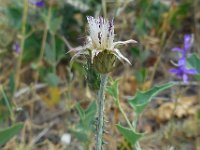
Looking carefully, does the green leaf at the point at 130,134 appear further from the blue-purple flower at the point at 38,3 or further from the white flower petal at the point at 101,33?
the blue-purple flower at the point at 38,3

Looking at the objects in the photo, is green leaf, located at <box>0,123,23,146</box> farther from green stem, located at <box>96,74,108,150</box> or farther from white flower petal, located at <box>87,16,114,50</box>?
white flower petal, located at <box>87,16,114,50</box>

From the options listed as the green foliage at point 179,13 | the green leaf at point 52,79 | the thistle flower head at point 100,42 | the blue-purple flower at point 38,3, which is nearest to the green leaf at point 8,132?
the thistle flower head at point 100,42

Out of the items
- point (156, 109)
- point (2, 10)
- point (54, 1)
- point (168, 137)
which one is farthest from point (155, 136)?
point (2, 10)

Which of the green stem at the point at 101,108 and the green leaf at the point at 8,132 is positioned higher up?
the green stem at the point at 101,108

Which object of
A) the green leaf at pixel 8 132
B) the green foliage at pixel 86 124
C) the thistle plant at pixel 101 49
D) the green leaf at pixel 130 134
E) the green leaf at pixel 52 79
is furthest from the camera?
the green leaf at pixel 52 79

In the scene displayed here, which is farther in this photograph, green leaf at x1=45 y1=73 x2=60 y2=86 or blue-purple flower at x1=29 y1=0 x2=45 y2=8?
blue-purple flower at x1=29 y1=0 x2=45 y2=8

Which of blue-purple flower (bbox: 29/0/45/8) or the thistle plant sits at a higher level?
blue-purple flower (bbox: 29/0/45/8)

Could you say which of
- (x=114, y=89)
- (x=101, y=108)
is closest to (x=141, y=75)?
(x=114, y=89)

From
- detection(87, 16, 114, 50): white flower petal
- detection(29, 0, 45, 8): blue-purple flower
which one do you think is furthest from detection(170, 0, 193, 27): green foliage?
detection(87, 16, 114, 50): white flower petal

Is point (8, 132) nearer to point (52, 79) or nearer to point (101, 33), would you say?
point (101, 33)
